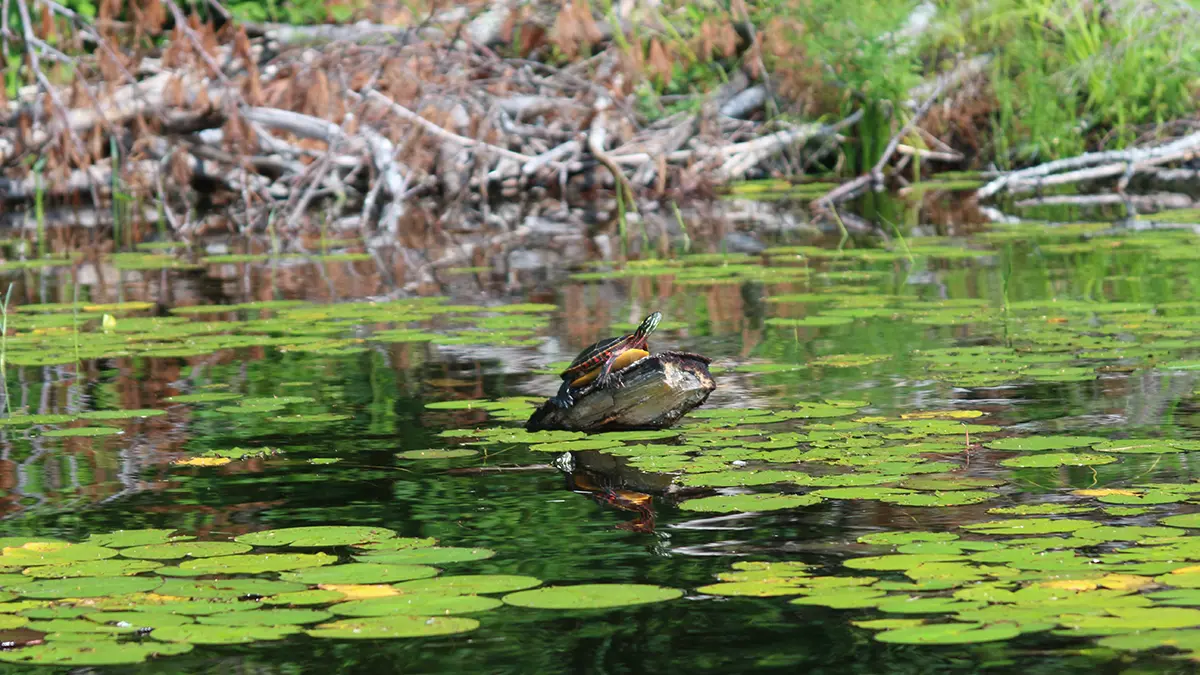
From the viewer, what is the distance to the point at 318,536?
4039 mm

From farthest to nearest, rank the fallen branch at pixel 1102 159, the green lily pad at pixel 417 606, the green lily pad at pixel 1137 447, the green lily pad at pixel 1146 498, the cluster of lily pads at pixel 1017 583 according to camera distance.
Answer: the fallen branch at pixel 1102 159, the green lily pad at pixel 1137 447, the green lily pad at pixel 1146 498, the green lily pad at pixel 417 606, the cluster of lily pads at pixel 1017 583

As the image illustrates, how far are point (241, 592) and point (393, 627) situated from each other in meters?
0.41

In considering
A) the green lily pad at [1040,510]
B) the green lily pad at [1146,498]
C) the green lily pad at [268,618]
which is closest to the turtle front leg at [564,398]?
the green lily pad at [1040,510]

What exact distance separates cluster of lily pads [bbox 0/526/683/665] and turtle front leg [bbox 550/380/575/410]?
1356 millimetres

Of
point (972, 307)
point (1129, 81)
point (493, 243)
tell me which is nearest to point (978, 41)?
point (1129, 81)

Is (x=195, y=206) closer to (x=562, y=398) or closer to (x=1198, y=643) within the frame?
(x=562, y=398)

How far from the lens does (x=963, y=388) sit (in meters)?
5.89

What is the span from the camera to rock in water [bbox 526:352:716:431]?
5.34m

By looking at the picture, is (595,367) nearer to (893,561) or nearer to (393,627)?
(893,561)

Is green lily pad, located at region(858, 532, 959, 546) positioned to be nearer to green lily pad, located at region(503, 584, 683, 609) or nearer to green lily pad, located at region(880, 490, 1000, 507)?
green lily pad, located at region(880, 490, 1000, 507)

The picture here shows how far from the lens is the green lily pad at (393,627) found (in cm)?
321

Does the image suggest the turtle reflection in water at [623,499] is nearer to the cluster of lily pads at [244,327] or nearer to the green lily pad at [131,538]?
the green lily pad at [131,538]

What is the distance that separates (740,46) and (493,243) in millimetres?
5824

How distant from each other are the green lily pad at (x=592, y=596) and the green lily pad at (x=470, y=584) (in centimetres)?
4
